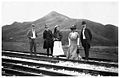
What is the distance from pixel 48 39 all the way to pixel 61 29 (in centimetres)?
53

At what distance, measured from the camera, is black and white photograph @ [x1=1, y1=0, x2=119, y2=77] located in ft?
17.7

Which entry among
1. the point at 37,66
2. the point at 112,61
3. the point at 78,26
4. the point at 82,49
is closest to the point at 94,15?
the point at 78,26


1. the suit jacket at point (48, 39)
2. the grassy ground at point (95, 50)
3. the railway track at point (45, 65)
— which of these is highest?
the suit jacket at point (48, 39)

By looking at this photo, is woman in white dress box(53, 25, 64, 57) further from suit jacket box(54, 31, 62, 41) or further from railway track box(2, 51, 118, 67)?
railway track box(2, 51, 118, 67)

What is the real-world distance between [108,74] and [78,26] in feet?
5.45

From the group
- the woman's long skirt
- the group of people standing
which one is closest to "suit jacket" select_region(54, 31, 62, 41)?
the group of people standing

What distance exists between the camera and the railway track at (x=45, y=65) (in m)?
4.89

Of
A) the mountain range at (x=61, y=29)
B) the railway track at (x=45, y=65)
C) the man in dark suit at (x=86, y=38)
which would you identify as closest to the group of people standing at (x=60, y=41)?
the man in dark suit at (x=86, y=38)

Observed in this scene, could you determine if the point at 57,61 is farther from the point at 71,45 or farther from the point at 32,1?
the point at 32,1

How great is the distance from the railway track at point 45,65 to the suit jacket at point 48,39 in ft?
1.21

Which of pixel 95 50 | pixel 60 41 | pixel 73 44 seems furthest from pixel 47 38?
pixel 95 50

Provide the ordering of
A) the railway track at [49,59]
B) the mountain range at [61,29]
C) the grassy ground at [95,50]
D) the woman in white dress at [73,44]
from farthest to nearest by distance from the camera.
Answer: the woman in white dress at [73,44] → the mountain range at [61,29] → the grassy ground at [95,50] → the railway track at [49,59]

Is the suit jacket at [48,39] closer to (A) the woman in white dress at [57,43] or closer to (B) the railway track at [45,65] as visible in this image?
(A) the woman in white dress at [57,43]

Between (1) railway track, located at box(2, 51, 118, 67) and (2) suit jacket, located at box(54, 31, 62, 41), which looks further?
(2) suit jacket, located at box(54, 31, 62, 41)
